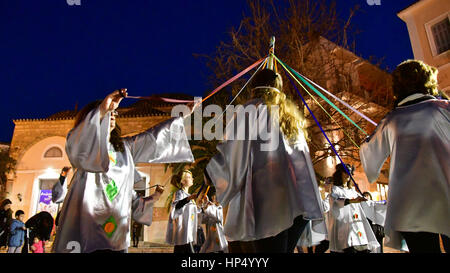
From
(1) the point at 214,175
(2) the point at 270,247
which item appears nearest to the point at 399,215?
(2) the point at 270,247

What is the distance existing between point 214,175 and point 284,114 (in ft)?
2.72

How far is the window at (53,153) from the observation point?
59.0 feet

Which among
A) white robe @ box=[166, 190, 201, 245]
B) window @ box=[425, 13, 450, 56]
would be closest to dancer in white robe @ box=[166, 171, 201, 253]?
white robe @ box=[166, 190, 201, 245]

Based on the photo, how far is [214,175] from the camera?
2.73 metres

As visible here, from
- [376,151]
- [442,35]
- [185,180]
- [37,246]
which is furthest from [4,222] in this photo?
[442,35]

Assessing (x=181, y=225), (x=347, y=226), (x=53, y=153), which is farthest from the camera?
(x=53, y=153)

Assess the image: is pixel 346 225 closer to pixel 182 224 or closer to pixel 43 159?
pixel 182 224

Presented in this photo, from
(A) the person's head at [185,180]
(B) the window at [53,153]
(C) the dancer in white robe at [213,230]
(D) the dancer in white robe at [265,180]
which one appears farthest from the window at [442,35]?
(B) the window at [53,153]

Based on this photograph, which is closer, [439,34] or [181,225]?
[181,225]

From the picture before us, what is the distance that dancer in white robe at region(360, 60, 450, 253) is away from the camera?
226cm

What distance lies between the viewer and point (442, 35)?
47.7ft

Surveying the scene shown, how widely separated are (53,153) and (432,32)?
20.3m

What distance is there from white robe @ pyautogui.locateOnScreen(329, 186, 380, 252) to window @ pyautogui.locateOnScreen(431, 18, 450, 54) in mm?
12128
